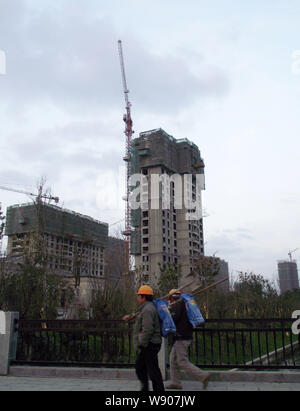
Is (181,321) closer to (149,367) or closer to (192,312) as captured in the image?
(192,312)

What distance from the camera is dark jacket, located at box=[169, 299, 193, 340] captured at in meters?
6.85

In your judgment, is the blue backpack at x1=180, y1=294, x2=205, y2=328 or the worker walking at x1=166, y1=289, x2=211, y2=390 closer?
the worker walking at x1=166, y1=289, x2=211, y2=390

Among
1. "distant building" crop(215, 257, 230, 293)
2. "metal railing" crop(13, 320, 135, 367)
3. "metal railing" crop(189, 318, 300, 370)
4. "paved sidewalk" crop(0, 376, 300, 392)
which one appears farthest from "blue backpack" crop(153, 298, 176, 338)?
"distant building" crop(215, 257, 230, 293)

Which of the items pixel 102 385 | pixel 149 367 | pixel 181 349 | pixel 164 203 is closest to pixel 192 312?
pixel 181 349

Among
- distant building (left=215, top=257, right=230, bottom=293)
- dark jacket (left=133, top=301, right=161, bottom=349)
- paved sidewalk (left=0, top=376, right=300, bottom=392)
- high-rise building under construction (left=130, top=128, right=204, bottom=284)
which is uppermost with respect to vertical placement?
high-rise building under construction (left=130, top=128, right=204, bottom=284)

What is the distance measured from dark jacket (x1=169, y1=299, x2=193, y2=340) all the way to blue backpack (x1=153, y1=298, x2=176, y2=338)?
42cm

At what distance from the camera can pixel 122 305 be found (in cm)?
1377

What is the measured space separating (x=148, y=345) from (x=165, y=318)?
736 millimetres

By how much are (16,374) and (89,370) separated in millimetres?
1725

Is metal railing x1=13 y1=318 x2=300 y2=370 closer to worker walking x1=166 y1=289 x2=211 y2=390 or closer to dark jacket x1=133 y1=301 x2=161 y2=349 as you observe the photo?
worker walking x1=166 y1=289 x2=211 y2=390

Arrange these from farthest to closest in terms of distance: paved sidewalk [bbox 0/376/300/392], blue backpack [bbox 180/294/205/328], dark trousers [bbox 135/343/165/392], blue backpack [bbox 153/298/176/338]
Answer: blue backpack [bbox 180/294/205/328], paved sidewalk [bbox 0/376/300/392], blue backpack [bbox 153/298/176/338], dark trousers [bbox 135/343/165/392]
